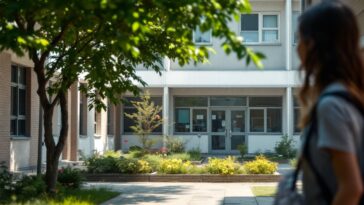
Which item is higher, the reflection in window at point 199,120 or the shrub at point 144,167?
the reflection in window at point 199,120

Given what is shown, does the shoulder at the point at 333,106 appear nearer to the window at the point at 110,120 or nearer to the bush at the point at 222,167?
the bush at the point at 222,167

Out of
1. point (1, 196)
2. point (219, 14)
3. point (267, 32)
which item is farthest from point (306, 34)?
point (267, 32)

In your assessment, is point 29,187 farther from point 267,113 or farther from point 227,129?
point 267,113

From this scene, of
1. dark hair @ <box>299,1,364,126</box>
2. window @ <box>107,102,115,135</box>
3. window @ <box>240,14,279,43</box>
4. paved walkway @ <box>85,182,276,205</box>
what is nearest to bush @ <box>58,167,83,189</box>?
paved walkway @ <box>85,182,276,205</box>

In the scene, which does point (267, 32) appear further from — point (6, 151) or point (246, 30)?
point (6, 151)

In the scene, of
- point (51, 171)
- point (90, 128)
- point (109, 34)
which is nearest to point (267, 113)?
point (90, 128)

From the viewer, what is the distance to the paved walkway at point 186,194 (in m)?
14.3

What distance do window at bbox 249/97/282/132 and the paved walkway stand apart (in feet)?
54.5

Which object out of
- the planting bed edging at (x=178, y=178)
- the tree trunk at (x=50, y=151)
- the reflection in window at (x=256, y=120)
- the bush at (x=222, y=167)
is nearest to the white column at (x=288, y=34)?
the reflection in window at (x=256, y=120)

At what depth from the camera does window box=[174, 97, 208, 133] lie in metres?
36.6

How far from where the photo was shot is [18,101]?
23.5 m

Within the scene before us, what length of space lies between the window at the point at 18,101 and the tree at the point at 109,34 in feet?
31.1

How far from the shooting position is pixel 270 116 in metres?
36.0

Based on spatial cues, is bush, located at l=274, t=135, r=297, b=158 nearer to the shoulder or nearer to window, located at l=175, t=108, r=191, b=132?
window, located at l=175, t=108, r=191, b=132
